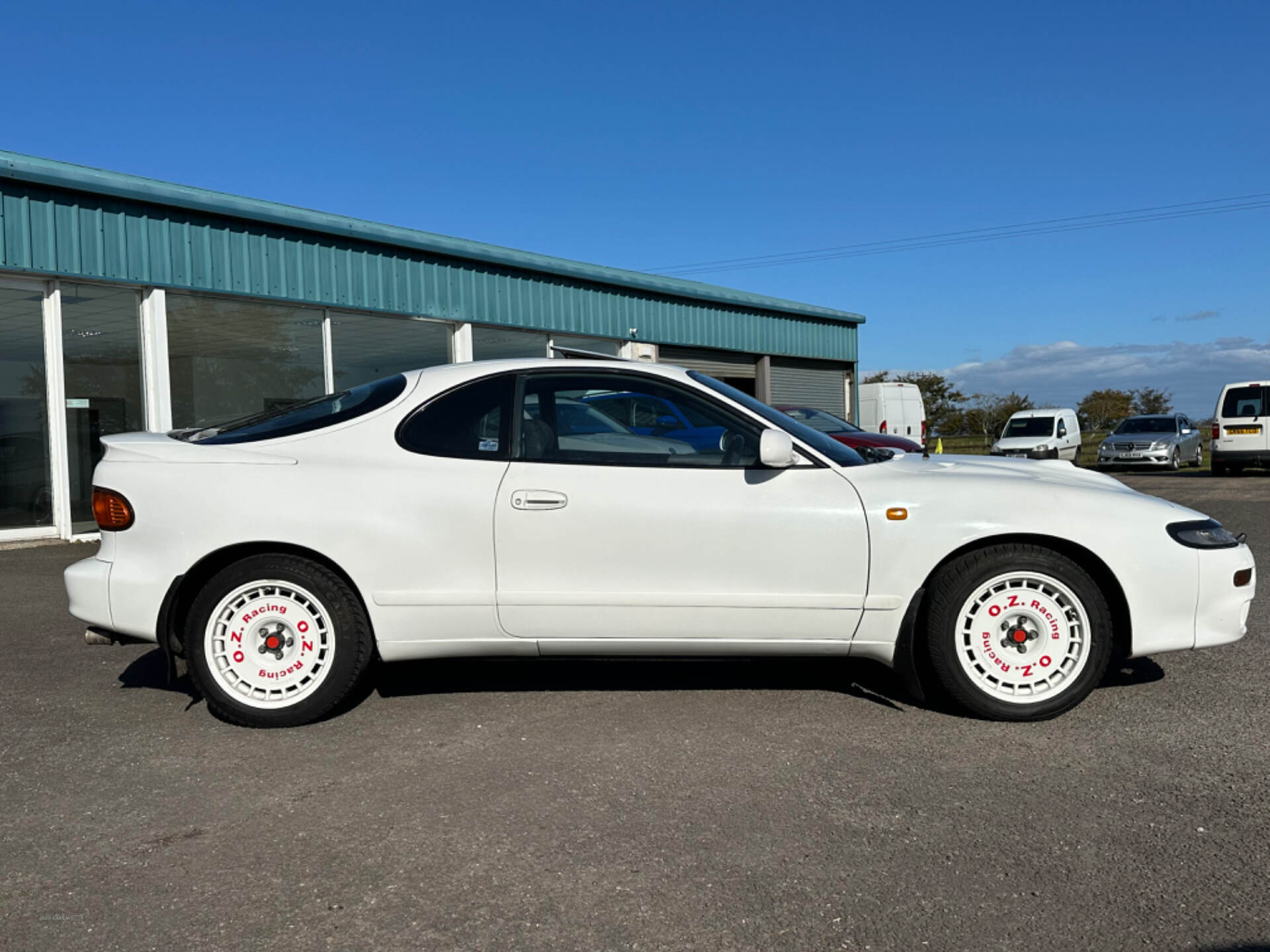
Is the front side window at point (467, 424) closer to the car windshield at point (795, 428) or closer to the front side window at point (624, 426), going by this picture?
the front side window at point (624, 426)

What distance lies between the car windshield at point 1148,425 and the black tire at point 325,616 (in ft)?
89.0

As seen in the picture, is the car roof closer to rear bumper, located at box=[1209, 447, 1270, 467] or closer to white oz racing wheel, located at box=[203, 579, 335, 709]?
rear bumper, located at box=[1209, 447, 1270, 467]

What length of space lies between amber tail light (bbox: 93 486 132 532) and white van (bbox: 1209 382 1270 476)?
22.0 metres

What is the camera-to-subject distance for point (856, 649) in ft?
13.8

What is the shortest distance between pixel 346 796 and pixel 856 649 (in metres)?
2.06

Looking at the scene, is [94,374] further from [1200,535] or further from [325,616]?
[1200,535]

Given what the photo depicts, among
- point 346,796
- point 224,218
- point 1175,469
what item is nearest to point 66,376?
point 224,218

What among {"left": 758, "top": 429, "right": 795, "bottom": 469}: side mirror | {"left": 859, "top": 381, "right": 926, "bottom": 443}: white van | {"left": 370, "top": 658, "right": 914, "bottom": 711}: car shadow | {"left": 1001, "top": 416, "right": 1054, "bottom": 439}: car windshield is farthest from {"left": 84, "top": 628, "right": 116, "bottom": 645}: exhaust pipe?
{"left": 1001, "top": 416, "right": 1054, "bottom": 439}: car windshield

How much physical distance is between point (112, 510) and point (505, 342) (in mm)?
13183

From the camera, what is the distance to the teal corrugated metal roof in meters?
10.8

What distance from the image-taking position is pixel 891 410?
28.3m

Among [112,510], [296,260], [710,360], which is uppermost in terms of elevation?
[296,260]

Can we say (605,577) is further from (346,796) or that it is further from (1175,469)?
(1175,469)

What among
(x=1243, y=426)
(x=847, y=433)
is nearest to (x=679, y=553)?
(x=847, y=433)
